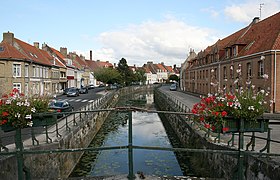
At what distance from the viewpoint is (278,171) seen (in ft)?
18.4

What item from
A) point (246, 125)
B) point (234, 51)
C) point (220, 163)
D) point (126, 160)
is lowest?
point (126, 160)

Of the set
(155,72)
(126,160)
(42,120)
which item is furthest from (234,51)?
(155,72)

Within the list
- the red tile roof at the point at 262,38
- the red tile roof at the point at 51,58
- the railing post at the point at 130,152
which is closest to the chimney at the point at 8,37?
the red tile roof at the point at 51,58

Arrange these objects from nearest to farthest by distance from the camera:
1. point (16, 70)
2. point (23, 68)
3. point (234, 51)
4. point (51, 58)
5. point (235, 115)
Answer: point (235, 115) < point (234, 51) < point (16, 70) < point (23, 68) < point (51, 58)

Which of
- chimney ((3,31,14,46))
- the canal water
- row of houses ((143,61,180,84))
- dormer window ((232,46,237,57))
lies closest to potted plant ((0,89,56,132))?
the canal water

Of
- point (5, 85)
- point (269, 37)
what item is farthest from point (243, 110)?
point (5, 85)

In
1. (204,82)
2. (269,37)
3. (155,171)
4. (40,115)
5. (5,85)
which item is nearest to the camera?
(40,115)

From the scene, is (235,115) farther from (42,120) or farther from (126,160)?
(126,160)

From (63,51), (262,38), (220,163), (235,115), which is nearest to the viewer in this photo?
(235,115)

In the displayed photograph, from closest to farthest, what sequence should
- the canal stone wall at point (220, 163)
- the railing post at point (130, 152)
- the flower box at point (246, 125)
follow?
the railing post at point (130, 152)
the flower box at point (246, 125)
the canal stone wall at point (220, 163)

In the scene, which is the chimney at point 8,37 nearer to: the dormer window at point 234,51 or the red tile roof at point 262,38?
the dormer window at point 234,51

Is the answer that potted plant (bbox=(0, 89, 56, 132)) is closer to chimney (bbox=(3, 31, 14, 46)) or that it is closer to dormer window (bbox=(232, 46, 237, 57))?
dormer window (bbox=(232, 46, 237, 57))

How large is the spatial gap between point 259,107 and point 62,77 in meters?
54.0

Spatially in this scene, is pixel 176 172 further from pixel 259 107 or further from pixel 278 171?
pixel 259 107
